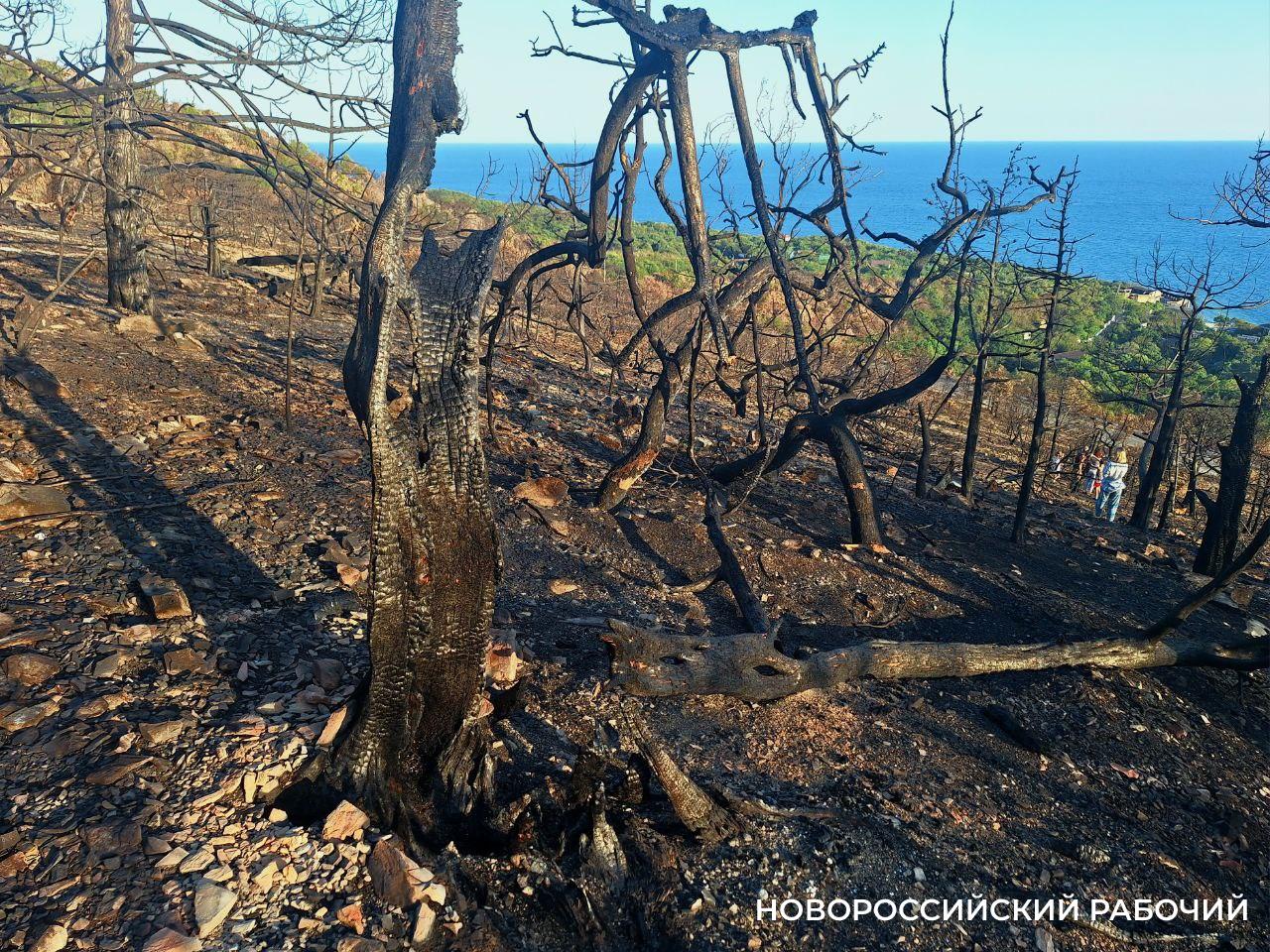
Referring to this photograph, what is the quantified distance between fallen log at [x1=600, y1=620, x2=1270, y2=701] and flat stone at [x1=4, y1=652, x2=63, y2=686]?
93.5 inches

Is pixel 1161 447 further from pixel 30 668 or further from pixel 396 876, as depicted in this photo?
pixel 30 668

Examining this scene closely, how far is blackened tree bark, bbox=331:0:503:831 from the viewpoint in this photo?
2980 mm

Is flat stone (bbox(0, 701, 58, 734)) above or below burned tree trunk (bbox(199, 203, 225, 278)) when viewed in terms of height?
below

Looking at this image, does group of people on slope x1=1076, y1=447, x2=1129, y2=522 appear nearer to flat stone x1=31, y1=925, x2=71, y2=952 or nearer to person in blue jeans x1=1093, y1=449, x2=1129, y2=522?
person in blue jeans x1=1093, y1=449, x2=1129, y2=522

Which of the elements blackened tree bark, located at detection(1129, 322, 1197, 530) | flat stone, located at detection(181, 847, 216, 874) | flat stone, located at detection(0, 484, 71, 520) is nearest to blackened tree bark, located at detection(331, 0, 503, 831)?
flat stone, located at detection(181, 847, 216, 874)

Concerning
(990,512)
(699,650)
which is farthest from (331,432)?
(990,512)

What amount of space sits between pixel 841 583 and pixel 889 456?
5.43m

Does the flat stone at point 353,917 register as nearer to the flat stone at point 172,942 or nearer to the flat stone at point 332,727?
the flat stone at point 172,942

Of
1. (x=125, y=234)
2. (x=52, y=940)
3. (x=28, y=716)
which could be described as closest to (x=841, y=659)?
(x=52, y=940)

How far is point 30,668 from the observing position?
3.54m

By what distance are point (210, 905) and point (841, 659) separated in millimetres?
3269

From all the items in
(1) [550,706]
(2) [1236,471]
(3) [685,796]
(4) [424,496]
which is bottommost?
(1) [550,706]

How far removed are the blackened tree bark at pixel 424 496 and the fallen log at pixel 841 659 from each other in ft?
3.33

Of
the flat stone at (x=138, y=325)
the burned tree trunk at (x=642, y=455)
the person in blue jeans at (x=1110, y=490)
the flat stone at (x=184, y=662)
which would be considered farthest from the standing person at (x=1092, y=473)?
the flat stone at (x=138, y=325)
